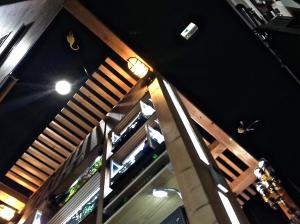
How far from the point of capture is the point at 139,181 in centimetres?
376

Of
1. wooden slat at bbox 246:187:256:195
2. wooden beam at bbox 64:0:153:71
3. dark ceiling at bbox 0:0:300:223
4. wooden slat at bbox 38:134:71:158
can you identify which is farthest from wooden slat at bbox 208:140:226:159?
wooden slat at bbox 38:134:71:158

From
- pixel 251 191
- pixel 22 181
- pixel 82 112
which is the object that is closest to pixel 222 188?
pixel 251 191

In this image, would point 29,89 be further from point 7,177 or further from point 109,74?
point 7,177

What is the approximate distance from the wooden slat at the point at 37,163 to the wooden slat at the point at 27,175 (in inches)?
12.0

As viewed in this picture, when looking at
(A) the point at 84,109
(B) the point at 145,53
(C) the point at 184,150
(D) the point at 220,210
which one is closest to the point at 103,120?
(A) the point at 84,109

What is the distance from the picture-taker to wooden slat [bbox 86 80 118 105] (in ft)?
27.2

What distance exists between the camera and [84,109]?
866 centimetres

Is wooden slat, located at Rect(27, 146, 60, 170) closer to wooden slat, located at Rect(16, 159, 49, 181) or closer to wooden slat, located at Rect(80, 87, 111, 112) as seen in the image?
wooden slat, located at Rect(16, 159, 49, 181)

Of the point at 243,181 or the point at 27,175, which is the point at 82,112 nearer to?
the point at 27,175

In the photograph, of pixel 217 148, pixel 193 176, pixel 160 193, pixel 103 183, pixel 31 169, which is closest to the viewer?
pixel 193 176

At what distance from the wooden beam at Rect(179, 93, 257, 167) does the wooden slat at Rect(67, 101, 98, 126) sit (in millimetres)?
3470

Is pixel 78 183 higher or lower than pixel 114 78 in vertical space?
lower

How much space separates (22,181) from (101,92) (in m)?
3.29

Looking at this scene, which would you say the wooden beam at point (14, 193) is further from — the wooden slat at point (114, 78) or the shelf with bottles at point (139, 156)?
the shelf with bottles at point (139, 156)
